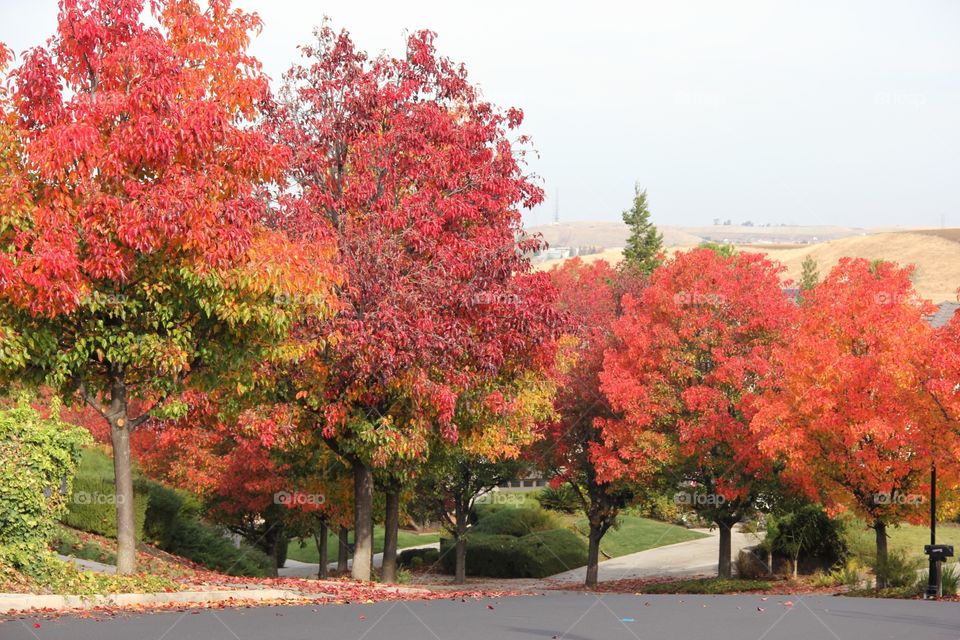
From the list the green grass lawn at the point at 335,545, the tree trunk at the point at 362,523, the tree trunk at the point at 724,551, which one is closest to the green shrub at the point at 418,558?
the green grass lawn at the point at 335,545

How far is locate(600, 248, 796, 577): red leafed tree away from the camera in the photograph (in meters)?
31.2

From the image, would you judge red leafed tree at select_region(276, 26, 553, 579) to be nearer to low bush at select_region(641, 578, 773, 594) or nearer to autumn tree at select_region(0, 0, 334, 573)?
autumn tree at select_region(0, 0, 334, 573)

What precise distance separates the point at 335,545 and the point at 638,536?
54.3 feet

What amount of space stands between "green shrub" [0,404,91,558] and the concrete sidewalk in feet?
92.9

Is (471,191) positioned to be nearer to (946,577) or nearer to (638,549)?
(946,577)

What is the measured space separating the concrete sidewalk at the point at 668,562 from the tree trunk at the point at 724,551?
Answer: 564cm

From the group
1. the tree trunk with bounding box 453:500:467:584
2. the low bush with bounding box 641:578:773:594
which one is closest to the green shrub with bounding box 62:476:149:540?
the tree trunk with bounding box 453:500:467:584

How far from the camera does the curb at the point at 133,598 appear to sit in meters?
13.2

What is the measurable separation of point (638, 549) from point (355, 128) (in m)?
34.2

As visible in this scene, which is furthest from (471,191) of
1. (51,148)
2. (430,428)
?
(51,148)

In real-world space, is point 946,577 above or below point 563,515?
above

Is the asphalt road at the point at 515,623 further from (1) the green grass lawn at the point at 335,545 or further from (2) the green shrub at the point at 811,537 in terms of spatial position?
(1) the green grass lawn at the point at 335,545

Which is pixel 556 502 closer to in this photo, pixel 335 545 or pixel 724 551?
pixel 335 545

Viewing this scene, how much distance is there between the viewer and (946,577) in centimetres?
2098
